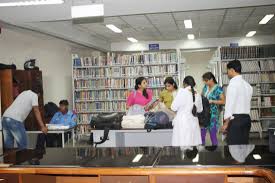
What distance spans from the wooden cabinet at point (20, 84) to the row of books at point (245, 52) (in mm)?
4817

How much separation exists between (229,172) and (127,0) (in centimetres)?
459

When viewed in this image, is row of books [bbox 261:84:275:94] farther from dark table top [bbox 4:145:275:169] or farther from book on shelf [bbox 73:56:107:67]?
dark table top [bbox 4:145:275:169]

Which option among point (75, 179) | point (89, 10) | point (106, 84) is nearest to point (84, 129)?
point (106, 84)

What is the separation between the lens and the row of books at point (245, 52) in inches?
364

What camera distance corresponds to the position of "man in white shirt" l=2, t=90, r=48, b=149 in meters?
6.15

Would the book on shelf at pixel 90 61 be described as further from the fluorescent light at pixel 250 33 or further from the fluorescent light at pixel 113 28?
the fluorescent light at pixel 250 33

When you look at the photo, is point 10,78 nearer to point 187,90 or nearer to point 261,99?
point 187,90

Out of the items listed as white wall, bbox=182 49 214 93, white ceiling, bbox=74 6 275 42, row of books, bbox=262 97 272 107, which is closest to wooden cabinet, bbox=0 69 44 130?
white ceiling, bbox=74 6 275 42

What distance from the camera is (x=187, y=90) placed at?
5.02m

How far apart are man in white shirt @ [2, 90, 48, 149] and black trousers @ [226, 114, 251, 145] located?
3.37 m

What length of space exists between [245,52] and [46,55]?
546 cm

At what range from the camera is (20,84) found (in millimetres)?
7691

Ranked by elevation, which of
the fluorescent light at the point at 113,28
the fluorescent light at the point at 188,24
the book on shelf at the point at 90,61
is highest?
the fluorescent light at the point at 188,24

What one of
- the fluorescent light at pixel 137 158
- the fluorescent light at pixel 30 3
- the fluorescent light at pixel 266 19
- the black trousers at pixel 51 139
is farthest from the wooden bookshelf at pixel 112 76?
the fluorescent light at pixel 137 158
